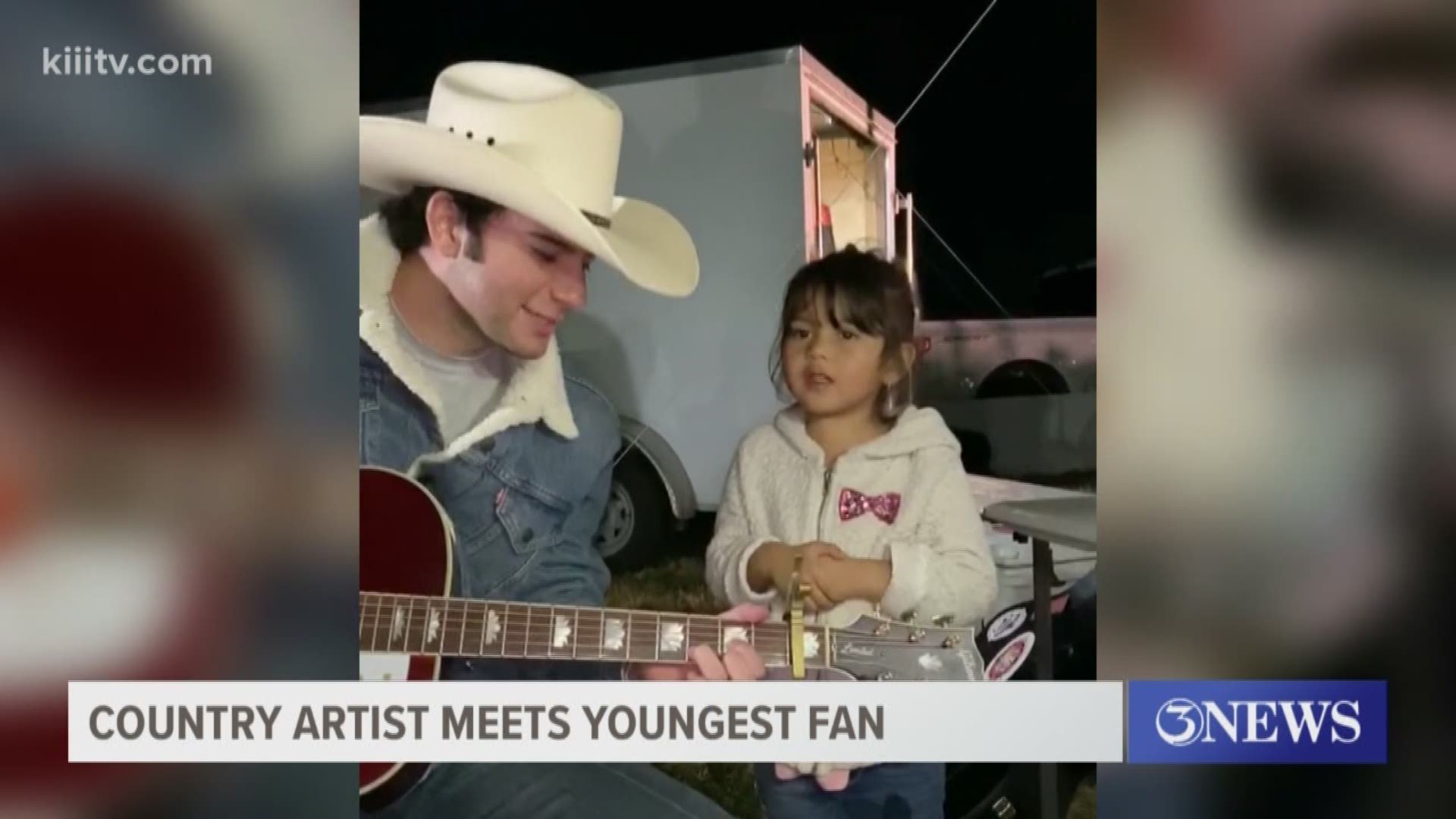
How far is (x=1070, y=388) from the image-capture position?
5.15 ft

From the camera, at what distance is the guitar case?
1.57 metres

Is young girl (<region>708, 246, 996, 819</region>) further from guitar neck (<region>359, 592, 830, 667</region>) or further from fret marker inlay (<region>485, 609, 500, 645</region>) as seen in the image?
fret marker inlay (<region>485, 609, 500, 645</region>)

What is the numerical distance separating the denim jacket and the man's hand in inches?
7.5

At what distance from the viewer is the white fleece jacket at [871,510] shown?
1.54 m

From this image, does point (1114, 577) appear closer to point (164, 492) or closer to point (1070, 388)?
point (1070, 388)

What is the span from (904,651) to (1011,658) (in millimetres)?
163

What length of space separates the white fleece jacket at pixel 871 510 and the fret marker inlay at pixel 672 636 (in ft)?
0.30

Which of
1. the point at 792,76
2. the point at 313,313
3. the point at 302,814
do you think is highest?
the point at 792,76

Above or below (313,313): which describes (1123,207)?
above

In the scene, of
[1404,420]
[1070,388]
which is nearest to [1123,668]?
[1070,388]

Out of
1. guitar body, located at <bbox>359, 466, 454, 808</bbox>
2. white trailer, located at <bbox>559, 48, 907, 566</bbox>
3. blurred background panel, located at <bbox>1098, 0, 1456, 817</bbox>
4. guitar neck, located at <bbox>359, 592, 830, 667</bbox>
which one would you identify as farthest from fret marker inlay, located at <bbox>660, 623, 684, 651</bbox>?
blurred background panel, located at <bbox>1098, 0, 1456, 817</bbox>

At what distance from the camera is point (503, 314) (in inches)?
61.2

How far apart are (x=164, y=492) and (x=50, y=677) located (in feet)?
1.11

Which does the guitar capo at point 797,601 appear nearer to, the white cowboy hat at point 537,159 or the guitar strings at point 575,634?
the guitar strings at point 575,634
